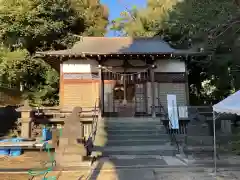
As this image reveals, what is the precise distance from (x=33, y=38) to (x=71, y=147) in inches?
478

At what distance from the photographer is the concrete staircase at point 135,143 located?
8.74 metres

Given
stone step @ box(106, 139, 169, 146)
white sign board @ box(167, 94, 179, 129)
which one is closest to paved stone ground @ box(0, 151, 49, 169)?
stone step @ box(106, 139, 169, 146)

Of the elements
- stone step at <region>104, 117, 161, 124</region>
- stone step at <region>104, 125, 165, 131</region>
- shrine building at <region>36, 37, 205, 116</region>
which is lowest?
stone step at <region>104, 125, 165, 131</region>

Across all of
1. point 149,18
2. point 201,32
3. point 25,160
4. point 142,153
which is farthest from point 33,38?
point 201,32

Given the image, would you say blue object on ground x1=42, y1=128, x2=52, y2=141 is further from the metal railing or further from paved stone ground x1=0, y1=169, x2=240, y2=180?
paved stone ground x1=0, y1=169, x2=240, y2=180

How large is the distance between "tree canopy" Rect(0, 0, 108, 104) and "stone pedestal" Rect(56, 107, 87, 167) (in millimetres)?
10001

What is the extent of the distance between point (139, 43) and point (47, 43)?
699cm

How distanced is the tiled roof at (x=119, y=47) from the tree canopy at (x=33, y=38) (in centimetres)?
281

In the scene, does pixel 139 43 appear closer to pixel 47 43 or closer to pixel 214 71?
pixel 214 71

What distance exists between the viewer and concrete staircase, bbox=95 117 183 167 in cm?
874

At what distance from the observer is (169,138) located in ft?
35.8

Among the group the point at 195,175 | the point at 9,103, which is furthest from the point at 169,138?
the point at 9,103

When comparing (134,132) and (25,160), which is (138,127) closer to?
(134,132)

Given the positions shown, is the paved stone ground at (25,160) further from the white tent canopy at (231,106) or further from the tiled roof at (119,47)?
the white tent canopy at (231,106)
